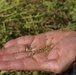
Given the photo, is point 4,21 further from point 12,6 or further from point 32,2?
point 32,2

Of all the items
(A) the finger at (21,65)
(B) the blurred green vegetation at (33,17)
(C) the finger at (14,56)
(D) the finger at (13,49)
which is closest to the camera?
(A) the finger at (21,65)

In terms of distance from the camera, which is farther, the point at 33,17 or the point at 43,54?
the point at 33,17

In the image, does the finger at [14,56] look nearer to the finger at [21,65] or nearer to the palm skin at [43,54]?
the palm skin at [43,54]

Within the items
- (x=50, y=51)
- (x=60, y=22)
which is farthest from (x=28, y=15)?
(x=50, y=51)

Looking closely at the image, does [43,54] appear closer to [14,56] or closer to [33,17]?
[14,56]

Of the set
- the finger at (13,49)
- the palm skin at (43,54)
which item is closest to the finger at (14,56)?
the palm skin at (43,54)

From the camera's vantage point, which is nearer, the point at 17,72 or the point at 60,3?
the point at 17,72

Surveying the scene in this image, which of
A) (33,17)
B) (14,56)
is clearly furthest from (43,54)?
(33,17)
